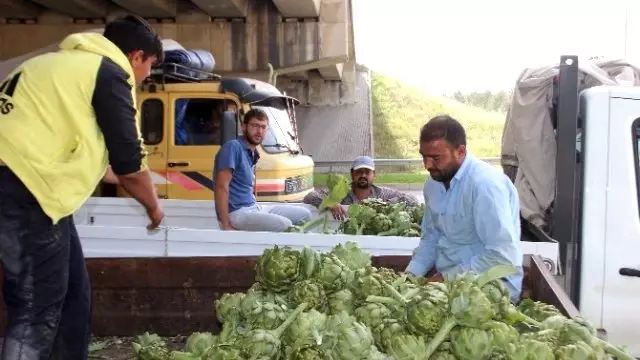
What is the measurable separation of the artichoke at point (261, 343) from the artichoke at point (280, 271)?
506mm

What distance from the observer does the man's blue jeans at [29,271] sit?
367 centimetres

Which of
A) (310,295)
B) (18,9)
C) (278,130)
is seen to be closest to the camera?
(310,295)

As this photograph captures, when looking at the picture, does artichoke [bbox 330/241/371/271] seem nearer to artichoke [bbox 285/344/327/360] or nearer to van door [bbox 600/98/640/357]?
artichoke [bbox 285/344/327/360]

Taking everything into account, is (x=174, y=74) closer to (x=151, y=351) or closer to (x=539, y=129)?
(x=539, y=129)

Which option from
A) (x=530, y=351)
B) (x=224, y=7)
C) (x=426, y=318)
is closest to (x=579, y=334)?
(x=530, y=351)

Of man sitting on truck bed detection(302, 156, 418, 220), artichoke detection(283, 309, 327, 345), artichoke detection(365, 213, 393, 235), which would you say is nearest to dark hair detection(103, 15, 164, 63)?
artichoke detection(283, 309, 327, 345)

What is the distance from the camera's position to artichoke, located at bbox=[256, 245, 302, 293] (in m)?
3.33

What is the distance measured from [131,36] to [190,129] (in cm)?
656

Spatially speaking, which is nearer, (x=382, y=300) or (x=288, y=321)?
(x=288, y=321)

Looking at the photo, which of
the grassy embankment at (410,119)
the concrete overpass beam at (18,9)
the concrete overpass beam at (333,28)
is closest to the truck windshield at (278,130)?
the concrete overpass beam at (333,28)

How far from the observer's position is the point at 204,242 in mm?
5320

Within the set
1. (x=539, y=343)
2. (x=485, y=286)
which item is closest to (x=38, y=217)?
(x=485, y=286)

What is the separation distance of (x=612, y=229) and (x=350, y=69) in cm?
2727

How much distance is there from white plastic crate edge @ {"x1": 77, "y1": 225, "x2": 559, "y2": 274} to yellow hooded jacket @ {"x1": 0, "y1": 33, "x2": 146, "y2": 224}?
1.49 m
